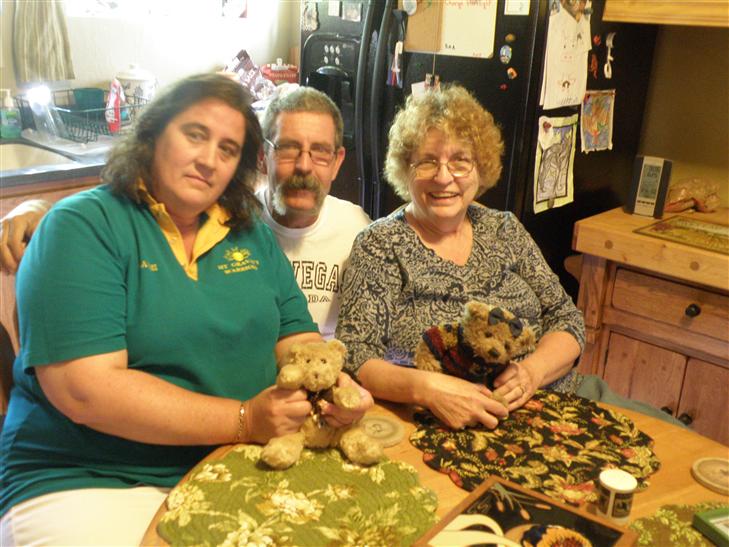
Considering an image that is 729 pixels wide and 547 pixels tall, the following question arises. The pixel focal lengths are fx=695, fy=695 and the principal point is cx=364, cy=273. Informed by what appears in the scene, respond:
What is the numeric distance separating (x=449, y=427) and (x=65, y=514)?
0.67m

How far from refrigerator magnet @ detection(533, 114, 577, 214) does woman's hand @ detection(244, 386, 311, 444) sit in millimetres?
1287

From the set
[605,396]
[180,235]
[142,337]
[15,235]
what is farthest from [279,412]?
[605,396]

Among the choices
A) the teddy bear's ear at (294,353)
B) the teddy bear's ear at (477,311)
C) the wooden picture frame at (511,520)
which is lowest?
the wooden picture frame at (511,520)

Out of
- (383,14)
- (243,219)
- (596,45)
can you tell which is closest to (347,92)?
(383,14)

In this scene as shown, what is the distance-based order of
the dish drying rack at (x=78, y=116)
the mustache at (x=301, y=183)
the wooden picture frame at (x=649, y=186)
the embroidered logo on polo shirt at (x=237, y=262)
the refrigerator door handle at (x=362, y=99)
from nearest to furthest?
1. the embroidered logo on polo shirt at (x=237, y=262)
2. the mustache at (x=301, y=183)
3. the wooden picture frame at (x=649, y=186)
4. the refrigerator door handle at (x=362, y=99)
5. the dish drying rack at (x=78, y=116)

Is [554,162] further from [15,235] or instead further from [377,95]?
[15,235]

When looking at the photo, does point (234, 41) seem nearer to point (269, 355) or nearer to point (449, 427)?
point (269, 355)

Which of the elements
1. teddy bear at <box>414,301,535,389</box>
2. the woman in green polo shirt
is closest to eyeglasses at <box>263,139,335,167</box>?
the woman in green polo shirt

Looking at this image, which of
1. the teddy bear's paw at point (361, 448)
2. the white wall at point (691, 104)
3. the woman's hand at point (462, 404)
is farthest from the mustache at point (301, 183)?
the white wall at point (691, 104)

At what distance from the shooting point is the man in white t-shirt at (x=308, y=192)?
1.66m

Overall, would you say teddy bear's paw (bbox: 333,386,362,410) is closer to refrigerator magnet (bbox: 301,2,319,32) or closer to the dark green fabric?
the dark green fabric

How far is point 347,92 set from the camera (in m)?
2.67

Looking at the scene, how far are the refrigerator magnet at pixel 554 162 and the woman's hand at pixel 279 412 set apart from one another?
1287 mm

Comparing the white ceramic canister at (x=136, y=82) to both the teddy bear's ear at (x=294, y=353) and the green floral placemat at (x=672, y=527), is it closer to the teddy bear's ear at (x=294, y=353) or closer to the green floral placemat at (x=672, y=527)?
the teddy bear's ear at (x=294, y=353)
